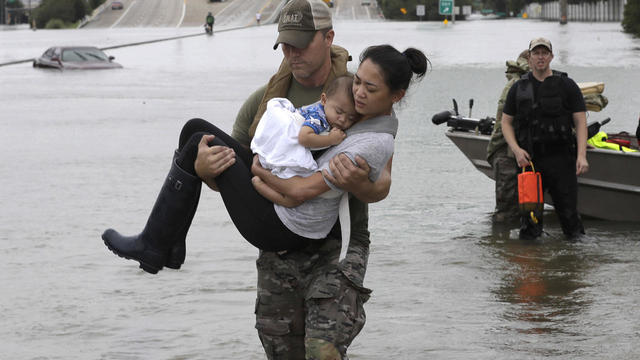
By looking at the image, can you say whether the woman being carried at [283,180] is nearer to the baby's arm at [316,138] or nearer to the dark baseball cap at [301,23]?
the baby's arm at [316,138]

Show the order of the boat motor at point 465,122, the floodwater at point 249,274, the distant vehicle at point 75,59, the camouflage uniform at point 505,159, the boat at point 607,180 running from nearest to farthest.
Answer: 1. the floodwater at point 249,274
2. the camouflage uniform at point 505,159
3. the boat at point 607,180
4. the boat motor at point 465,122
5. the distant vehicle at point 75,59

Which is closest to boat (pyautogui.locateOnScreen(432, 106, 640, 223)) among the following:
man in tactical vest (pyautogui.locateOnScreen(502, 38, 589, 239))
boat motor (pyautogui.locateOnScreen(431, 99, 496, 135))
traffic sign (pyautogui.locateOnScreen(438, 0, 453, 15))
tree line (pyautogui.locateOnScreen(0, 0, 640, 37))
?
boat motor (pyautogui.locateOnScreen(431, 99, 496, 135))

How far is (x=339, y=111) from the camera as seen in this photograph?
4574mm

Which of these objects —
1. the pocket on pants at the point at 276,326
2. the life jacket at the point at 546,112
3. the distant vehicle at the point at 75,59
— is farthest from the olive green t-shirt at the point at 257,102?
the distant vehicle at the point at 75,59

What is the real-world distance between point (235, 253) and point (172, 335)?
2.80 metres

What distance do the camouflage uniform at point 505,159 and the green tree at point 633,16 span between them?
60.6 meters

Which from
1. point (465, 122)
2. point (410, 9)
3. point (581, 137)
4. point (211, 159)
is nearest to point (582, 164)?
point (581, 137)

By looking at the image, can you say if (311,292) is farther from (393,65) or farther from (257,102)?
(393,65)

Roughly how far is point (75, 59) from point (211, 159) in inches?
1589

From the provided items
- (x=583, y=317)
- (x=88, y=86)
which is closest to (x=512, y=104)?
(x=583, y=317)

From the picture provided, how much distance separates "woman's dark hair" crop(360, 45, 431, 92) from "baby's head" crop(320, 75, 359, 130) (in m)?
0.14

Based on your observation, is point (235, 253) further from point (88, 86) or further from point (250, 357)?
point (88, 86)

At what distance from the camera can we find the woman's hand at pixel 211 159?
4547mm

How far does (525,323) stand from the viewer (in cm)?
757
